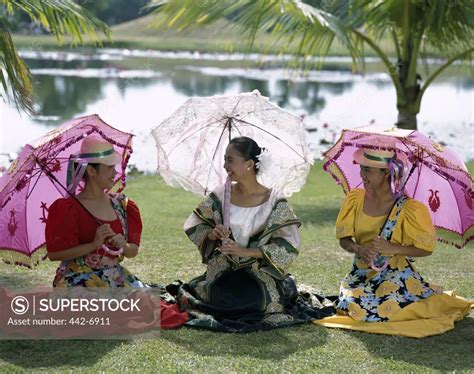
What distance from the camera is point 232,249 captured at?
18.0ft

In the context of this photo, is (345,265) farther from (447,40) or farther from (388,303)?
(447,40)

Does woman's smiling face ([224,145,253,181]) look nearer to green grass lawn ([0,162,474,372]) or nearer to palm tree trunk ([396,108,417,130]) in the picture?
green grass lawn ([0,162,474,372])

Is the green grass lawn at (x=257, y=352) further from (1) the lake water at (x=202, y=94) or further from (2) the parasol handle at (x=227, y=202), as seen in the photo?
(1) the lake water at (x=202, y=94)

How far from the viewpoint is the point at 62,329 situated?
524cm

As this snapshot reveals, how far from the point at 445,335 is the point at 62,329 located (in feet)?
7.50

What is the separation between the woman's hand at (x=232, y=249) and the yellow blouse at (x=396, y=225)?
687 millimetres

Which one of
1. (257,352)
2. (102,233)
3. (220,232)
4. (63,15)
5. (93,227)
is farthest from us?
(63,15)

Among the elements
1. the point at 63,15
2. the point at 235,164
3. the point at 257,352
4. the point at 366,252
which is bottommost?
the point at 257,352

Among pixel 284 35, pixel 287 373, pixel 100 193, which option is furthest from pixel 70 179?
pixel 284 35

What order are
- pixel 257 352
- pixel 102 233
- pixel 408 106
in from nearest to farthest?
pixel 257 352
pixel 102 233
pixel 408 106

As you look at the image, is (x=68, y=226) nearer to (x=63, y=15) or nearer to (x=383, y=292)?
(x=383, y=292)

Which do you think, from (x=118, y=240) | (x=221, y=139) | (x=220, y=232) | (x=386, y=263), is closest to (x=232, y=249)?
(x=220, y=232)

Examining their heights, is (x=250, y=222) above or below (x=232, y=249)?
above

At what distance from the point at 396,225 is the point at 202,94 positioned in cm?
2082
